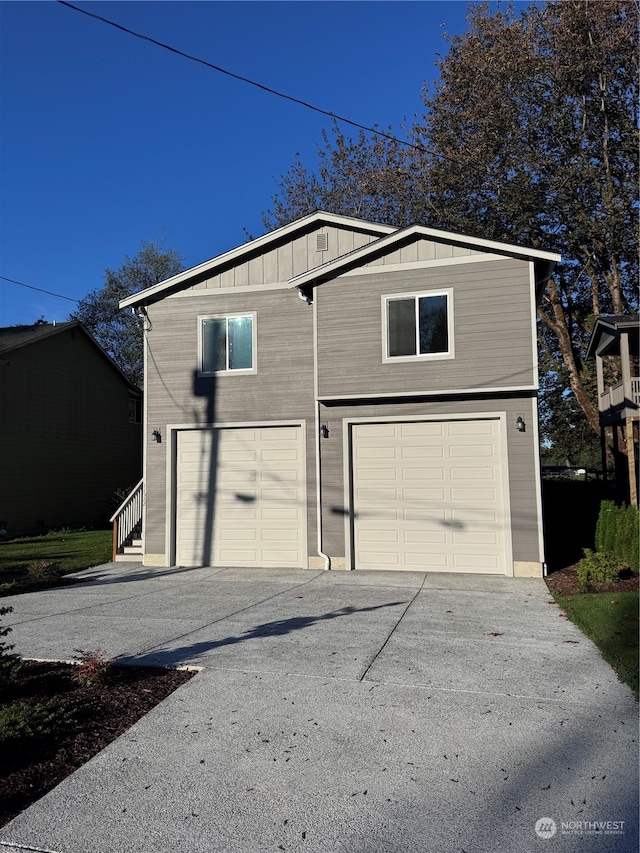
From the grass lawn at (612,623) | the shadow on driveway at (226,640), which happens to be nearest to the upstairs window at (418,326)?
the grass lawn at (612,623)

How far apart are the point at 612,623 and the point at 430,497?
13.9ft

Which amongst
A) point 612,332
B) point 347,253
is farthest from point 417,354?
point 612,332

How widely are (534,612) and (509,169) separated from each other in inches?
673

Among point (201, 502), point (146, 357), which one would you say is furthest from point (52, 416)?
point (201, 502)

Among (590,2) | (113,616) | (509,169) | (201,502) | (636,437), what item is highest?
(590,2)

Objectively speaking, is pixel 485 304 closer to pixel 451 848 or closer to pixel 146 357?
pixel 146 357

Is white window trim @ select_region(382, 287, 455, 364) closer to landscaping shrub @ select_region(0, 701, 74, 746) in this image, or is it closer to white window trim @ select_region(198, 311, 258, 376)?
white window trim @ select_region(198, 311, 258, 376)

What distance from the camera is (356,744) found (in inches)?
141

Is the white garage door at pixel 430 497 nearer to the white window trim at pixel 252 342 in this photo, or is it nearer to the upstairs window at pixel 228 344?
the white window trim at pixel 252 342

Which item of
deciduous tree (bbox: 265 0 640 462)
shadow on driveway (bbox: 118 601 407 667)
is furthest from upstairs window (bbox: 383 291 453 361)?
deciduous tree (bbox: 265 0 640 462)

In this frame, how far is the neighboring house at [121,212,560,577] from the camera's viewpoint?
9.70 meters

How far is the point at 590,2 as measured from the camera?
1783 centimetres

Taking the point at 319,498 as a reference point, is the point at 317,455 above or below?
above

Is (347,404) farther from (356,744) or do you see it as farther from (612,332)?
(612,332)
